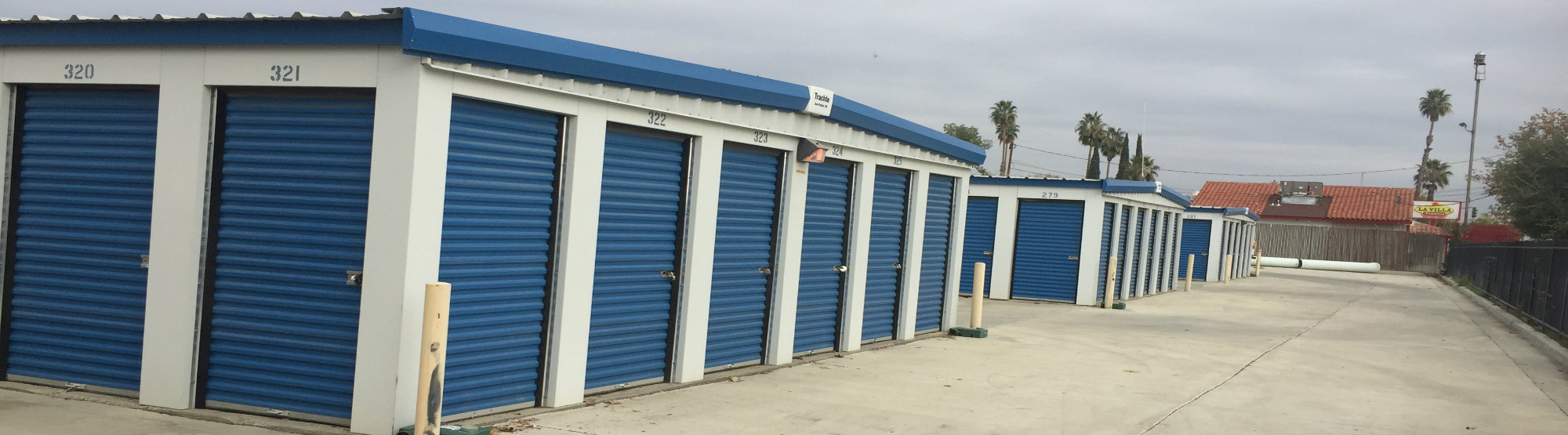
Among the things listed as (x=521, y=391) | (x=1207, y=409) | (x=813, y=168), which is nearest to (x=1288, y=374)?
(x=1207, y=409)

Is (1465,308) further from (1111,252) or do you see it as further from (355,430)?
(355,430)

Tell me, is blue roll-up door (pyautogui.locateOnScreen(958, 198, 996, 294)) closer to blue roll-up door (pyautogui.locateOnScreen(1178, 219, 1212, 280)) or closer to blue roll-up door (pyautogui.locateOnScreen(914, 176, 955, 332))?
blue roll-up door (pyautogui.locateOnScreen(914, 176, 955, 332))

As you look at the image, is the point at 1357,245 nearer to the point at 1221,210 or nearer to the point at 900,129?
the point at 1221,210

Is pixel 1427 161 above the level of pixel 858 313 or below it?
above

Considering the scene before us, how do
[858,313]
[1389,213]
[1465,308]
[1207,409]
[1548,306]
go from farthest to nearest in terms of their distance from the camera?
[1389,213] → [1465,308] → [1548,306] → [858,313] → [1207,409]

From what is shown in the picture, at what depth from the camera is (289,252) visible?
21.8ft

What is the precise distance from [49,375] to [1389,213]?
69.3 m

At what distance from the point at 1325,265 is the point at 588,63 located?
51135 millimetres

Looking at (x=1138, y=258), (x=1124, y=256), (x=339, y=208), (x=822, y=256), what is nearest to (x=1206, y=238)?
(x=1138, y=258)

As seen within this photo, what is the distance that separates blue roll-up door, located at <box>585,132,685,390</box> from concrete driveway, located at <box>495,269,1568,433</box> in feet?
1.39

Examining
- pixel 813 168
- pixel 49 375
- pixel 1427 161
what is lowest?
pixel 49 375

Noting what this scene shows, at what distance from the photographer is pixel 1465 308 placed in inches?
974

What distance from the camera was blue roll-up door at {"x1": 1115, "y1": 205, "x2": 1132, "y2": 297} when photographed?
921 inches

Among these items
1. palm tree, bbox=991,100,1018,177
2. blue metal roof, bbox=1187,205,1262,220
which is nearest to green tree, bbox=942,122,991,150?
palm tree, bbox=991,100,1018,177
